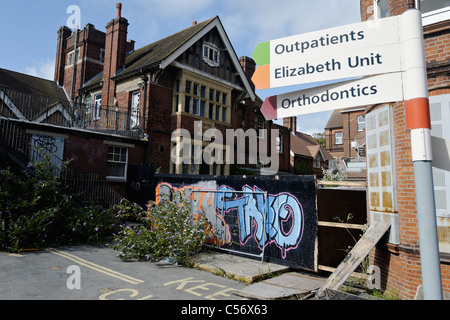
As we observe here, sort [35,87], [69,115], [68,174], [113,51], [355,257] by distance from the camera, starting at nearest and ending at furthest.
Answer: [355,257] < [68,174] < [69,115] < [113,51] < [35,87]

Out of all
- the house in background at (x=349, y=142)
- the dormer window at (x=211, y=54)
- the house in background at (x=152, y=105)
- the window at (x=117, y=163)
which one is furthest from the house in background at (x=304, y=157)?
the window at (x=117, y=163)

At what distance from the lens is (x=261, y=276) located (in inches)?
259

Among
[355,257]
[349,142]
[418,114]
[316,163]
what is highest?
[349,142]

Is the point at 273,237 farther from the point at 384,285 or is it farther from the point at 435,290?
the point at 435,290

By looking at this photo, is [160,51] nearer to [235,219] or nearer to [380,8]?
[235,219]

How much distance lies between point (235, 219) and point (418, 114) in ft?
22.3

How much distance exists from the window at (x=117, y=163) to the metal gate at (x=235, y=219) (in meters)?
6.73

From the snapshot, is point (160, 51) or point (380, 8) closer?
point (380, 8)

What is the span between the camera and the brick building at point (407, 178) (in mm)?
4969

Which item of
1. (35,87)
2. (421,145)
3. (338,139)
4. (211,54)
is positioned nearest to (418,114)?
(421,145)

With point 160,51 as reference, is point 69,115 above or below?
below

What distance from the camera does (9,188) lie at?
9086 millimetres

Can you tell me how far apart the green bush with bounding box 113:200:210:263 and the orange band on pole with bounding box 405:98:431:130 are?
6.50 m

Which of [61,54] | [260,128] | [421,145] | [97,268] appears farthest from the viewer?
[61,54]
